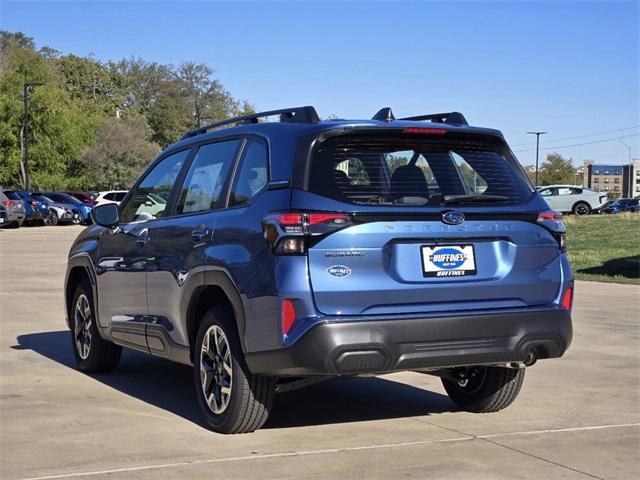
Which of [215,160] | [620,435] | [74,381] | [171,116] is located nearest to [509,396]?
[620,435]

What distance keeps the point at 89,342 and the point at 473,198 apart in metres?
3.90

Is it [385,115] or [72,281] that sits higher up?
[385,115]

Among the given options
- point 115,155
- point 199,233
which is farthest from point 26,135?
point 199,233

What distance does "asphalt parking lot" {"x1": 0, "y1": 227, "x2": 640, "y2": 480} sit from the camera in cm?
544

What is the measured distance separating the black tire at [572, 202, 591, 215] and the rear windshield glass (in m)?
46.8

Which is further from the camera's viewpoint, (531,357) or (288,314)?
(531,357)

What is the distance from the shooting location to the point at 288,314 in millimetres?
5512

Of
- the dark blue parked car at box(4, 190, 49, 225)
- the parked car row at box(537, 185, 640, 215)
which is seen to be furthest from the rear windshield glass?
the parked car row at box(537, 185, 640, 215)

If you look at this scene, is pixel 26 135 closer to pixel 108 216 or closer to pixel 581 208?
pixel 581 208

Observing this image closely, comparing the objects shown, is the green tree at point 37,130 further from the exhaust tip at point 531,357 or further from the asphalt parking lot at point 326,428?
the exhaust tip at point 531,357

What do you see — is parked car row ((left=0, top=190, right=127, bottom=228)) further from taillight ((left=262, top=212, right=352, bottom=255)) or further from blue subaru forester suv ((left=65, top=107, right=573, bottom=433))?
taillight ((left=262, top=212, right=352, bottom=255))

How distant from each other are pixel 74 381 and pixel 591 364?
4416 mm

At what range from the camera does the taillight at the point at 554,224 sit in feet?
20.3

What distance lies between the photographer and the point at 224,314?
6184 mm
